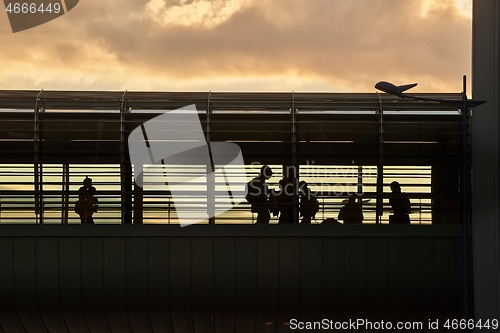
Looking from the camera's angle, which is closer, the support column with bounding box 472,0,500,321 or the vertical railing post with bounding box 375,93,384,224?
the support column with bounding box 472,0,500,321

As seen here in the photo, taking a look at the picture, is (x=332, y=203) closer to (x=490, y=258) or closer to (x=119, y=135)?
(x=490, y=258)

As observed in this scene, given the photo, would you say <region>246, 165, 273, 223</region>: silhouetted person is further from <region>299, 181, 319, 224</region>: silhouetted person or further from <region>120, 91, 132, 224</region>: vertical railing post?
<region>120, 91, 132, 224</region>: vertical railing post

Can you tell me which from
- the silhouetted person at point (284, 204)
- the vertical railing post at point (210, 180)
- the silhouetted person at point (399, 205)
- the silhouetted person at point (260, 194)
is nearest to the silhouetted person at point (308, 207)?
the silhouetted person at point (284, 204)

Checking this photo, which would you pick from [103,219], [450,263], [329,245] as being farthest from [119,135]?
[450,263]

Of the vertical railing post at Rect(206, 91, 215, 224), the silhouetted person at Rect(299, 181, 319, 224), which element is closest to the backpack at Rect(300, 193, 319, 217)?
the silhouetted person at Rect(299, 181, 319, 224)

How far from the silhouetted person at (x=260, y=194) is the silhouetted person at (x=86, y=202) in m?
2.85

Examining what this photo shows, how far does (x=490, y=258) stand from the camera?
9.90 metres

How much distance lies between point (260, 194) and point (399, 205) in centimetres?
256

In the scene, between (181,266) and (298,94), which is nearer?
(181,266)

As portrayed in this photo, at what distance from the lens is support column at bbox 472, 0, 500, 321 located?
9.79 m

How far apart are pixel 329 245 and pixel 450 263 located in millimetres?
2219

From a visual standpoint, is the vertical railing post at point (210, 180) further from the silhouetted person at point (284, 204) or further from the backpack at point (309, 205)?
the backpack at point (309, 205)

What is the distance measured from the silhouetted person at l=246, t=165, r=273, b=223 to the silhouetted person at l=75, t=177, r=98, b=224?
9.34 feet

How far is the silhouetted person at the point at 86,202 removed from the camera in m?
10.1
